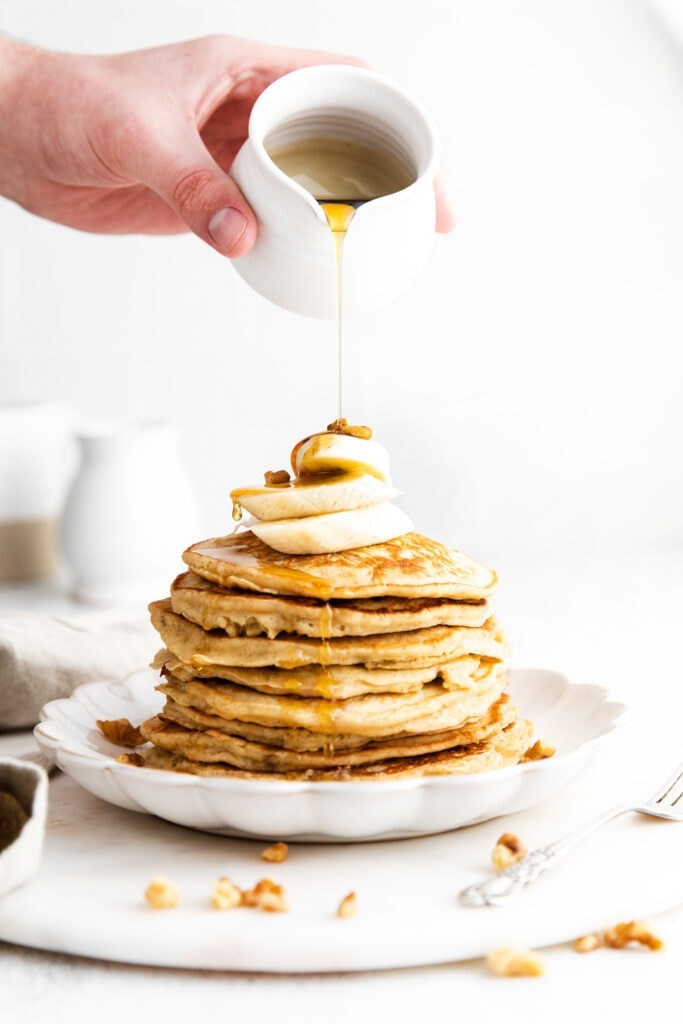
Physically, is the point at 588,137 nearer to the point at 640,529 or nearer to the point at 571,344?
the point at 571,344

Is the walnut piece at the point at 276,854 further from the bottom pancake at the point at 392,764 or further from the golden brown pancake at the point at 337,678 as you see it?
the golden brown pancake at the point at 337,678

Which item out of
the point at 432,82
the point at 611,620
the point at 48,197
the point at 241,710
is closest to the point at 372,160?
the point at 241,710

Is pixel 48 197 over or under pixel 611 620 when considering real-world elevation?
over

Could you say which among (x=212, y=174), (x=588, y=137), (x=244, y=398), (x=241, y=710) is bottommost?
(x=241, y=710)

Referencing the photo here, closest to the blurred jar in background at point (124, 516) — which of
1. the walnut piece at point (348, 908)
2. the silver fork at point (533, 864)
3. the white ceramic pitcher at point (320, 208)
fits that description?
the white ceramic pitcher at point (320, 208)

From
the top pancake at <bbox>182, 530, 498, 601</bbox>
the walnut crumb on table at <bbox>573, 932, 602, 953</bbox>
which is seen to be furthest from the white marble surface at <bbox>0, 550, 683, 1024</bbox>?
the top pancake at <bbox>182, 530, 498, 601</bbox>

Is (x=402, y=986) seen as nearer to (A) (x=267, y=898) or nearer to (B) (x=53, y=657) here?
(A) (x=267, y=898)
